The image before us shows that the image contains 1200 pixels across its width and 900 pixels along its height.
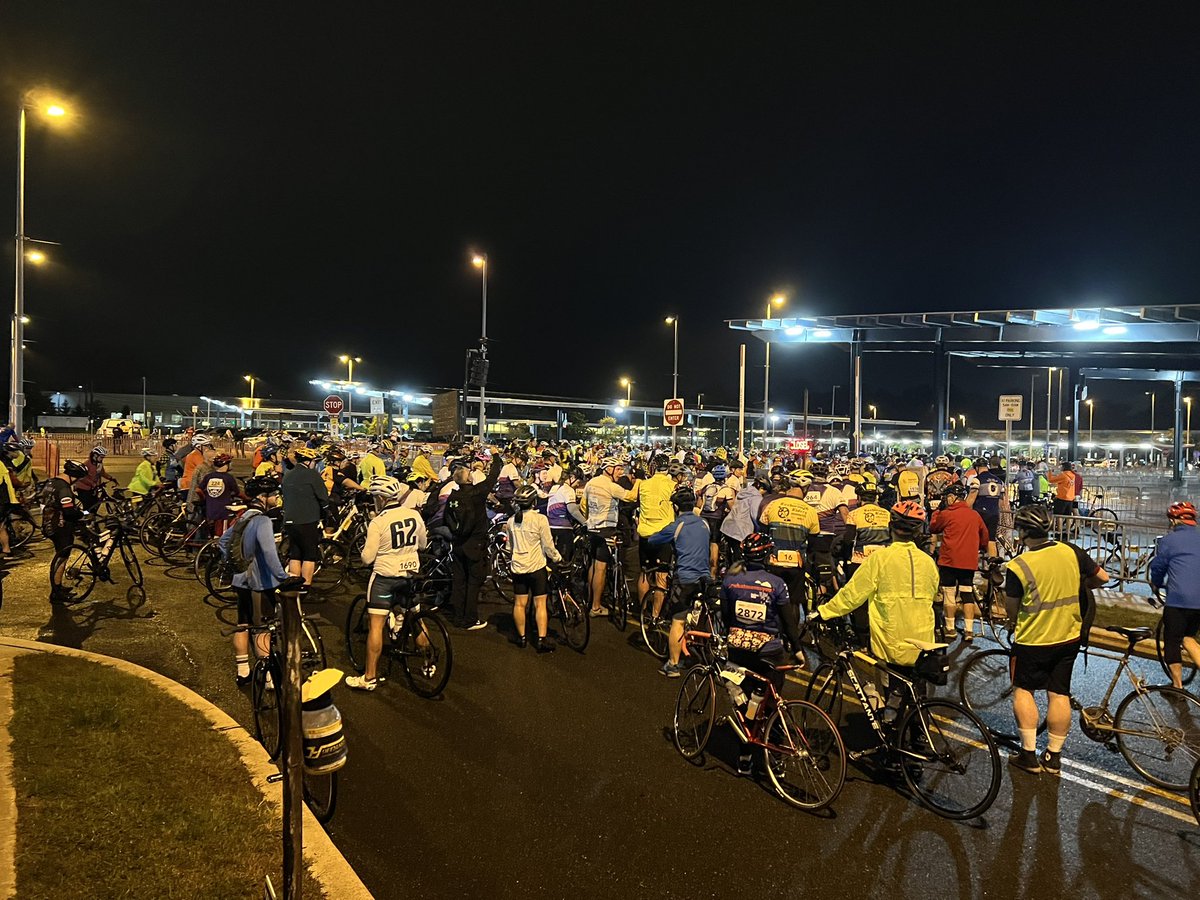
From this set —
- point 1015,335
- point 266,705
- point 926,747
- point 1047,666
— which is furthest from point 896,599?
point 1015,335

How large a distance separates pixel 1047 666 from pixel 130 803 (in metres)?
6.29

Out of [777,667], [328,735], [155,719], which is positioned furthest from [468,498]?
[328,735]

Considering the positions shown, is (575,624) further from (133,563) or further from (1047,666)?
(133,563)

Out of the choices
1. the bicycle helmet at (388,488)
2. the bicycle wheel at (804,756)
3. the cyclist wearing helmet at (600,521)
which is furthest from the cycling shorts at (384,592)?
the bicycle wheel at (804,756)

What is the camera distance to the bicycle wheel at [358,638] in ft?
24.6

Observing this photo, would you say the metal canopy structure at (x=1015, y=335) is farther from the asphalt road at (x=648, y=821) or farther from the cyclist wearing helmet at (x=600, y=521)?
the asphalt road at (x=648, y=821)

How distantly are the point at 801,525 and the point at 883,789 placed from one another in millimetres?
3661

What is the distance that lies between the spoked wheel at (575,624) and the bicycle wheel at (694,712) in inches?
102

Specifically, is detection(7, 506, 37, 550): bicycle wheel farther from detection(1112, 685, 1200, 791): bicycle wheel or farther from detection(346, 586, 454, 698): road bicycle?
detection(1112, 685, 1200, 791): bicycle wheel

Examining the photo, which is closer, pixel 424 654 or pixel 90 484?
pixel 424 654

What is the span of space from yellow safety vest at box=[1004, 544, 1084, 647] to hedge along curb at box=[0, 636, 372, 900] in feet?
15.5

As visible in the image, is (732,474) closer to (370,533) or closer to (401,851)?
(370,533)

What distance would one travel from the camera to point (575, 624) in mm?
8375

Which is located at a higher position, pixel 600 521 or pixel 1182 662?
pixel 600 521
